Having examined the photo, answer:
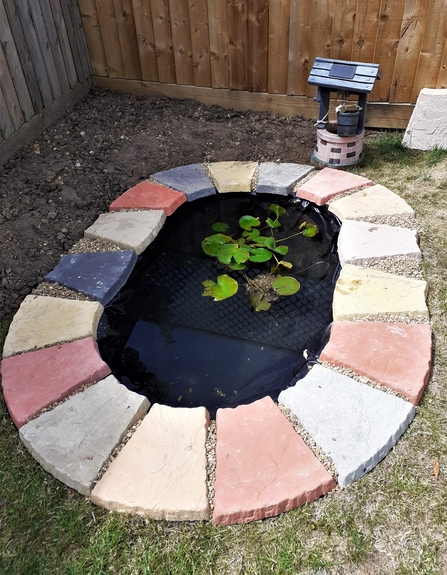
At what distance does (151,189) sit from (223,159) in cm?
57

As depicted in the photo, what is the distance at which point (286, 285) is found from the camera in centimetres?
246

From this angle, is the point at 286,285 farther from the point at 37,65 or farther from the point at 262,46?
the point at 37,65

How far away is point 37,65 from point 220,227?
1680 millimetres

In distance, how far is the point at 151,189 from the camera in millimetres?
3074

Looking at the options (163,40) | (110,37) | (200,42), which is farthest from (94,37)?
(200,42)

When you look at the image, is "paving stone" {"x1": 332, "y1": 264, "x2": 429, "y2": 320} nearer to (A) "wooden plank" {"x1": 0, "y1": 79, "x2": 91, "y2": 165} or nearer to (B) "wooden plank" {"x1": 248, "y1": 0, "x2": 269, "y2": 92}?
(B) "wooden plank" {"x1": 248, "y1": 0, "x2": 269, "y2": 92}

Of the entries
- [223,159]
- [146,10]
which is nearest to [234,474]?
[223,159]

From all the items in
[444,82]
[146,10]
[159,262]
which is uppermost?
[146,10]

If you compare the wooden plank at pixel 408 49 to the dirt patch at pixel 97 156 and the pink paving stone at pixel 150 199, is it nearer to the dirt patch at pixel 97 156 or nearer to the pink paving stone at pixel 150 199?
the dirt patch at pixel 97 156

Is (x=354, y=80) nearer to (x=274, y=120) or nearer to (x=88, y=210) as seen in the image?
(x=274, y=120)

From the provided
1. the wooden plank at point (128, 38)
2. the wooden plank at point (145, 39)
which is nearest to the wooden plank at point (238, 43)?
the wooden plank at point (145, 39)

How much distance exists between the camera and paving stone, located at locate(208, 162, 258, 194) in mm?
3084

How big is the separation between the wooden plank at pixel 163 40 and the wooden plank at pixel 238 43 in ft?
1.46

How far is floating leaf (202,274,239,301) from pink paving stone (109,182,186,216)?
64 cm
